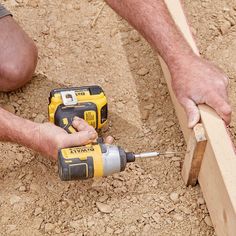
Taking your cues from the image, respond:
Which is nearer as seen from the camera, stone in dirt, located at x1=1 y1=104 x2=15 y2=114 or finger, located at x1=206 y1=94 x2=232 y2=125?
finger, located at x1=206 y1=94 x2=232 y2=125

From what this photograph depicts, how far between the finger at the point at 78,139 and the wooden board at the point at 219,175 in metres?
0.47

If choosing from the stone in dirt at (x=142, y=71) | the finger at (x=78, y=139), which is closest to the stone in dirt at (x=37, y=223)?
the finger at (x=78, y=139)

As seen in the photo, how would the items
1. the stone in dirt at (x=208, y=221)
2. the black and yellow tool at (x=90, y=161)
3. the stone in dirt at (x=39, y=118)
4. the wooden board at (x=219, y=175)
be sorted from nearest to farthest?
the wooden board at (x=219, y=175), the black and yellow tool at (x=90, y=161), the stone in dirt at (x=208, y=221), the stone in dirt at (x=39, y=118)

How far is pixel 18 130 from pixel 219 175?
88 centimetres

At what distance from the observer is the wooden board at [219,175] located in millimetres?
2266

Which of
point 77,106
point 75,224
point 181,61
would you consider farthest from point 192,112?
point 75,224

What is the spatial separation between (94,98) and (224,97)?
0.64m

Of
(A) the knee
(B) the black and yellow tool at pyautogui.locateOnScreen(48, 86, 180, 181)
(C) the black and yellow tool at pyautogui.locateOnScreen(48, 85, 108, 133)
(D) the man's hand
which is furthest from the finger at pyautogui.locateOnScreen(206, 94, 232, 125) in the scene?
(A) the knee

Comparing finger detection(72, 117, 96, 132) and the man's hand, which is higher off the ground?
the man's hand

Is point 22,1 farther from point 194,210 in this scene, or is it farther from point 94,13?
point 194,210

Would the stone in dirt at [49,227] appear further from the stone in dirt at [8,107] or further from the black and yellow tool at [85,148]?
the stone in dirt at [8,107]

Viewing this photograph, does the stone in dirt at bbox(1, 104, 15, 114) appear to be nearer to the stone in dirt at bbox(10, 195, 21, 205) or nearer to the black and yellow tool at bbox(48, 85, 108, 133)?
the black and yellow tool at bbox(48, 85, 108, 133)

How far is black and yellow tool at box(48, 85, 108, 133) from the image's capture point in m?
2.69

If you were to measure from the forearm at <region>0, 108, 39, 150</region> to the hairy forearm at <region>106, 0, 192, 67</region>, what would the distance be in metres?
0.65
